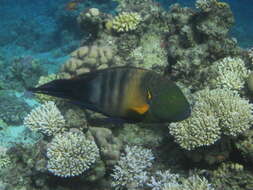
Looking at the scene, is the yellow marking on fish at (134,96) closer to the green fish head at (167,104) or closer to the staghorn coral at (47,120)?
the green fish head at (167,104)

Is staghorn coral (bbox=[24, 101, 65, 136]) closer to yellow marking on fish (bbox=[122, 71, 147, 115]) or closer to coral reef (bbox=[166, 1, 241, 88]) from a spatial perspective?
coral reef (bbox=[166, 1, 241, 88])

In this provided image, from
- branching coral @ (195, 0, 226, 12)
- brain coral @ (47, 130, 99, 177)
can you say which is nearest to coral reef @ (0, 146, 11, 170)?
brain coral @ (47, 130, 99, 177)

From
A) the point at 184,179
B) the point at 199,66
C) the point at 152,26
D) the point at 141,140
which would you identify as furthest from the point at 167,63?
the point at 184,179

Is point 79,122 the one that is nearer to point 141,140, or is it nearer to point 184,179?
point 141,140

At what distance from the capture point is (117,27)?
682cm

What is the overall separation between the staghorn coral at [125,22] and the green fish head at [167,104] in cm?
481

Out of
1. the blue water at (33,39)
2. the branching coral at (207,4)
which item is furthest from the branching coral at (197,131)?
the blue water at (33,39)

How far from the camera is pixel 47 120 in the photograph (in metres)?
4.95

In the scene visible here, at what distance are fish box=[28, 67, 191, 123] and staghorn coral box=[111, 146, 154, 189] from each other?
7.63 ft

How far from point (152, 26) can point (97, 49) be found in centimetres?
218

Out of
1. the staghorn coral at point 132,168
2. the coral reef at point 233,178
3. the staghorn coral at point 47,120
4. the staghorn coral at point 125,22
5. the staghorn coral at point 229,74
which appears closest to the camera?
the coral reef at point 233,178

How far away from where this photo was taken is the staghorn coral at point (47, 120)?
16.1ft

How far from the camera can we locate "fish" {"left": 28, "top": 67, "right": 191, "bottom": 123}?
2.18 meters

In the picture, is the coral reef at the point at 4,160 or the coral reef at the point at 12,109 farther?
the coral reef at the point at 12,109
